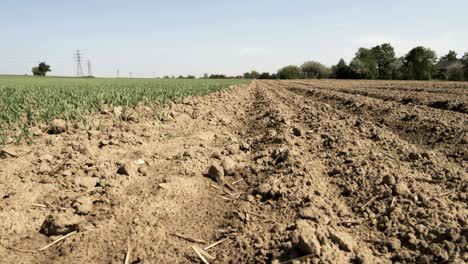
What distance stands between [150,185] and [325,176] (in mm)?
1672

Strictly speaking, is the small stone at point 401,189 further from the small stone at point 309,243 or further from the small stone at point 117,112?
the small stone at point 117,112

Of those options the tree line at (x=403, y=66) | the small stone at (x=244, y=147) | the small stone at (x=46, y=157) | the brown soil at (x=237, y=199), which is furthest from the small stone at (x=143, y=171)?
the tree line at (x=403, y=66)

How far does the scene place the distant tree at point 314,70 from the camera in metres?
92.7

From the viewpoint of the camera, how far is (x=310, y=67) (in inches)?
3829

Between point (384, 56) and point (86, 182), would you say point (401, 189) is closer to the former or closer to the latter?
point (86, 182)

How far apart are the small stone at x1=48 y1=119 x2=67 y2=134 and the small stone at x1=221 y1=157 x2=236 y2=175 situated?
7.88ft

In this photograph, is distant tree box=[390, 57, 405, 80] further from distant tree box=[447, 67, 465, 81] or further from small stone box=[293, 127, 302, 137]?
small stone box=[293, 127, 302, 137]

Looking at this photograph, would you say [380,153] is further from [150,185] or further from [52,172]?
[52,172]

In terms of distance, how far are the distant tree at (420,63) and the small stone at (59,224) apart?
6112 cm

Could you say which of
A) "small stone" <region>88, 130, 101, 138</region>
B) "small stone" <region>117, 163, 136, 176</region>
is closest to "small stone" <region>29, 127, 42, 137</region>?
"small stone" <region>88, 130, 101, 138</region>

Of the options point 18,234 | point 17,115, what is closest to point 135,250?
→ point 18,234

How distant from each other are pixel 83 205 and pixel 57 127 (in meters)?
2.34

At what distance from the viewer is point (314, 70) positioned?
96.0 m

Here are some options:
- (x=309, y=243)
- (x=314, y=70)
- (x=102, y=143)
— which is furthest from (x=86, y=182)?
(x=314, y=70)
